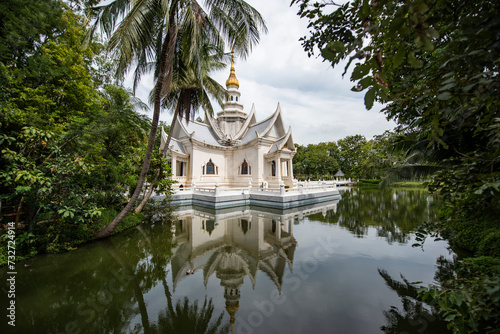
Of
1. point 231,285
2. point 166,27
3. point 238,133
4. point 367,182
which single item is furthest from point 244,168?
point 367,182

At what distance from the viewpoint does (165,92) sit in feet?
19.3

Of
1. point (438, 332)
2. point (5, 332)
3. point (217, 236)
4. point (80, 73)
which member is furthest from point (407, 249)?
point (80, 73)

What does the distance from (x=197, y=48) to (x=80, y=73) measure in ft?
13.5

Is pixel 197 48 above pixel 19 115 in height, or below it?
above

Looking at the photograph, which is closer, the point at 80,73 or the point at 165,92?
the point at 165,92

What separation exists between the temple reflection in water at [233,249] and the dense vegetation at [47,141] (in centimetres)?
226

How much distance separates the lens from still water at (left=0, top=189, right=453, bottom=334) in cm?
265

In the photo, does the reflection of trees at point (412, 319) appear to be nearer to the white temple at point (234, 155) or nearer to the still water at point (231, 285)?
the still water at point (231, 285)

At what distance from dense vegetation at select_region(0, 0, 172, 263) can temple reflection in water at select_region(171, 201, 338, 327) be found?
2.26 m

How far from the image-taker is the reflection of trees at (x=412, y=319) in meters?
2.46

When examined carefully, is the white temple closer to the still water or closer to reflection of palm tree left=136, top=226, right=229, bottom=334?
the still water

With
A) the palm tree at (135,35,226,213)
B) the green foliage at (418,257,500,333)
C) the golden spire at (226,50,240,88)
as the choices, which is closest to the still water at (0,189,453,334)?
the green foliage at (418,257,500,333)

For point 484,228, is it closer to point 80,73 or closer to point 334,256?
point 334,256

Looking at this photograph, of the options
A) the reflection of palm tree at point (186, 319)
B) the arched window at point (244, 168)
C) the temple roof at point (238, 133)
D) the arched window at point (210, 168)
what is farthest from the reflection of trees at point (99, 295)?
the arched window at point (244, 168)
